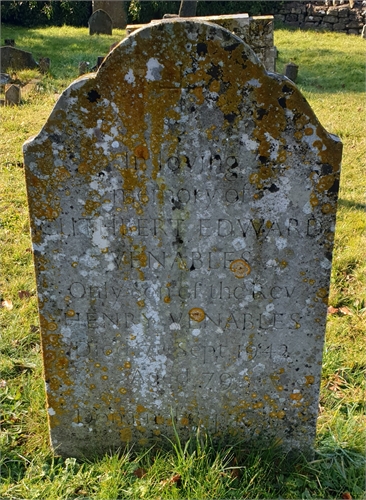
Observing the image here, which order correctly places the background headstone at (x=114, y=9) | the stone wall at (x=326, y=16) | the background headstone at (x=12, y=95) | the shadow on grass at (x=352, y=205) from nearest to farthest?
the shadow on grass at (x=352, y=205) → the background headstone at (x=12, y=95) → the background headstone at (x=114, y=9) → the stone wall at (x=326, y=16)

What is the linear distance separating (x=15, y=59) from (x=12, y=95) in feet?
9.52

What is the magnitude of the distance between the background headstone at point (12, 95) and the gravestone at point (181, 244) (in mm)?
7800

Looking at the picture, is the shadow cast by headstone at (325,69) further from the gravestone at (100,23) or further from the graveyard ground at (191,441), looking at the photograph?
the graveyard ground at (191,441)

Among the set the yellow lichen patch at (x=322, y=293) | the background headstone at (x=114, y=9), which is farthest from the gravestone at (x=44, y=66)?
the yellow lichen patch at (x=322, y=293)

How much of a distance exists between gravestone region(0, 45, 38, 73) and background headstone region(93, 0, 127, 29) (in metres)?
6.79

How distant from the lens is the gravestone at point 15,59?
1187 centimetres

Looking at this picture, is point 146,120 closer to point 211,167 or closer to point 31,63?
point 211,167

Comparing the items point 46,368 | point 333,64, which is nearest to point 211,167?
point 46,368

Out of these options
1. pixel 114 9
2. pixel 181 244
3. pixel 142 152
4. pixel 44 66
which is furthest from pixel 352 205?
pixel 114 9

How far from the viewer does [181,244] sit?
2615mm

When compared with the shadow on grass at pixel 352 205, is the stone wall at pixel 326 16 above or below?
above

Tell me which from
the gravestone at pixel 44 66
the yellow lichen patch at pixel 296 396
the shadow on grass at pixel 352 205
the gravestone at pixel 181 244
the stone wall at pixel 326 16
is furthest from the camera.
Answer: the stone wall at pixel 326 16

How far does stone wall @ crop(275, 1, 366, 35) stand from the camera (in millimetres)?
19047

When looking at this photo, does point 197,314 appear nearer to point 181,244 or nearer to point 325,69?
point 181,244
